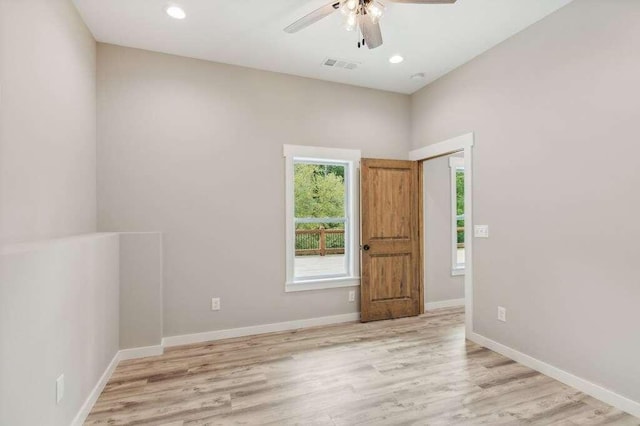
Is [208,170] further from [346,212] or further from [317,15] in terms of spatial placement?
[317,15]

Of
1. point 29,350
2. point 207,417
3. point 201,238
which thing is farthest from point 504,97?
point 29,350

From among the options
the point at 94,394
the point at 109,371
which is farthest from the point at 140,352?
the point at 94,394

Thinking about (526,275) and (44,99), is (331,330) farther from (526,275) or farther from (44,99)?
(44,99)

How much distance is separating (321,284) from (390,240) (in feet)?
3.63

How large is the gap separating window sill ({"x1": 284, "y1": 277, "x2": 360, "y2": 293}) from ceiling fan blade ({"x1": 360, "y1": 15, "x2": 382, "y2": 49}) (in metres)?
2.70

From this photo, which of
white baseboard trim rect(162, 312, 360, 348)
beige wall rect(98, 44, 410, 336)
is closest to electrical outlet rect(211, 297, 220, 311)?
beige wall rect(98, 44, 410, 336)

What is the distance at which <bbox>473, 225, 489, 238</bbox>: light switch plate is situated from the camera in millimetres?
3320

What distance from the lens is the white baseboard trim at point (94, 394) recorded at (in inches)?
79.7

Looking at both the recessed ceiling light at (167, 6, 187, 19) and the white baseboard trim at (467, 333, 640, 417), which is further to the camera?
the recessed ceiling light at (167, 6, 187, 19)

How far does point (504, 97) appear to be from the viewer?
3125 millimetres

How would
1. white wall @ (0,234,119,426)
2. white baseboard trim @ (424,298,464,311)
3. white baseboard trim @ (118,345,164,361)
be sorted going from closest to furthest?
white wall @ (0,234,119,426) < white baseboard trim @ (118,345,164,361) < white baseboard trim @ (424,298,464,311)

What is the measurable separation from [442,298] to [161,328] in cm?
381

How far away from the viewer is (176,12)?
268 cm

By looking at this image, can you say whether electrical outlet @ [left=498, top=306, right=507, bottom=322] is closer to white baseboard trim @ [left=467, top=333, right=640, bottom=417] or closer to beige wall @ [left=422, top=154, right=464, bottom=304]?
white baseboard trim @ [left=467, top=333, right=640, bottom=417]
